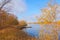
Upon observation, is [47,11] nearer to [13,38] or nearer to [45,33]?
[45,33]

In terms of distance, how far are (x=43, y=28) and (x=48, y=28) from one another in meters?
0.28

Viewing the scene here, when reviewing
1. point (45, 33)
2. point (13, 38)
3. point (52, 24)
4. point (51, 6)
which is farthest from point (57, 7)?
point (13, 38)

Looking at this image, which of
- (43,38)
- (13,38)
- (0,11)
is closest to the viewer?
(43,38)

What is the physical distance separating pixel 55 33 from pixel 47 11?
1130mm

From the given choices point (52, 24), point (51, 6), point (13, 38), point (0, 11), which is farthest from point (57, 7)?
point (0, 11)

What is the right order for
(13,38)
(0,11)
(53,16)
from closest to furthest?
(53,16) → (13,38) → (0,11)

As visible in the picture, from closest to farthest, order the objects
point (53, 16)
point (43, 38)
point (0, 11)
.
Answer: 1. point (53, 16)
2. point (43, 38)
3. point (0, 11)

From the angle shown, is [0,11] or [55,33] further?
[0,11]

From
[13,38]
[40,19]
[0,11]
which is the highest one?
[0,11]

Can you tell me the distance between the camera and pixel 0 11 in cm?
2084

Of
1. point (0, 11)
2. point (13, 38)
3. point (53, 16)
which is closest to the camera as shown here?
point (53, 16)

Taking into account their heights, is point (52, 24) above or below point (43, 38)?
above

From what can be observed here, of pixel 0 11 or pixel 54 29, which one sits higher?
pixel 0 11

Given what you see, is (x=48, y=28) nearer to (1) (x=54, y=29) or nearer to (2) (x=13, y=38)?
(1) (x=54, y=29)
